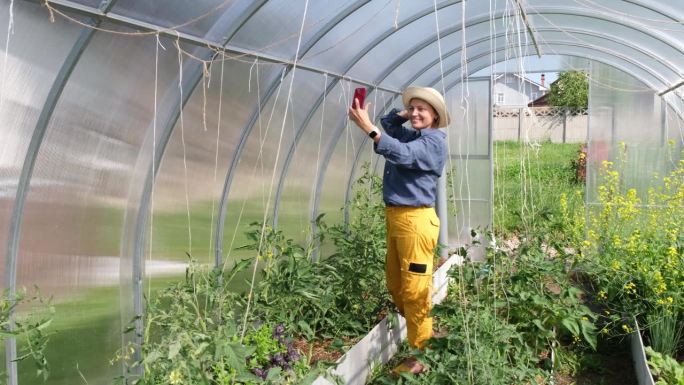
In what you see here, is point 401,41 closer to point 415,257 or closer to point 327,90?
point 327,90

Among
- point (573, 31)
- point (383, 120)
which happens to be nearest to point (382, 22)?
point (383, 120)

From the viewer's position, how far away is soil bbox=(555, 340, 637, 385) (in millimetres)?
4301

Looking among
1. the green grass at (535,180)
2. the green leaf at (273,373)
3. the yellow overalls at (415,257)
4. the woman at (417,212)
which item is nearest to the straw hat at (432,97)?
the woman at (417,212)

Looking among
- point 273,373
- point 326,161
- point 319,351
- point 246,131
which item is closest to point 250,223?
point 246,131

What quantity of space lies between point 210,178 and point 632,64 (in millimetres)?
5490

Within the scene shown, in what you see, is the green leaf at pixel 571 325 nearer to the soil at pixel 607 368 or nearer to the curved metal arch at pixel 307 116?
the soil at pixel 607 368

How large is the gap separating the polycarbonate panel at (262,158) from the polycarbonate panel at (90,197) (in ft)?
3.13

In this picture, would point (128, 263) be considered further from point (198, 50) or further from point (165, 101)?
point (198, 50)

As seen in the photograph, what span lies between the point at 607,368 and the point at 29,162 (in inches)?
155

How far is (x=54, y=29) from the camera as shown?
8.20 ft

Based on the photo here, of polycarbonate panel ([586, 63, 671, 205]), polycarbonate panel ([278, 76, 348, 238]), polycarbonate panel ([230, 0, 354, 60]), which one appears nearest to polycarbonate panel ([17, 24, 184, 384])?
polycarbonate panel ([230, 0, 354, 60])

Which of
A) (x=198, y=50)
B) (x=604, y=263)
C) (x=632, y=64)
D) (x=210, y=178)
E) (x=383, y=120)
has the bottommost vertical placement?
(x=604, y=263)

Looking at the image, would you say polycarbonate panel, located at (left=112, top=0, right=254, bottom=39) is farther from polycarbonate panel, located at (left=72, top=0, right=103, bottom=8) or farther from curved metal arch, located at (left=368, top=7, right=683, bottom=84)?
curved metal arch, located at (left=368, top=7, right=683, bottom=84)

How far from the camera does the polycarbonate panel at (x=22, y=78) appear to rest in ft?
7.77
